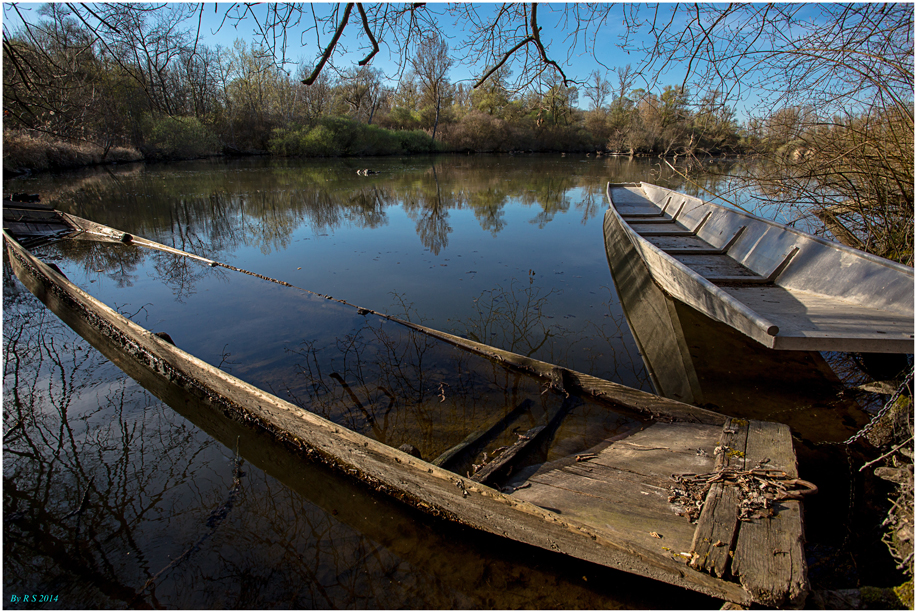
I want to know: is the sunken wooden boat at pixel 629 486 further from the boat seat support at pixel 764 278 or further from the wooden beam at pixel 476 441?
the boat seat support at pixel 764 278

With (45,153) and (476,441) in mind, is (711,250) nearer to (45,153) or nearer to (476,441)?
(476,441)

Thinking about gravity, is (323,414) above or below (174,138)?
below

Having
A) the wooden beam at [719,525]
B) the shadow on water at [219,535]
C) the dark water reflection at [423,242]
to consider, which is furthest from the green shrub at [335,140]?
the wooden beam at [719,525]

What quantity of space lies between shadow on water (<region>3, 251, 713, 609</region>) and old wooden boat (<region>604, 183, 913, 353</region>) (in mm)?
1948

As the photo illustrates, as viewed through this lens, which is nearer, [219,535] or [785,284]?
[219,535]

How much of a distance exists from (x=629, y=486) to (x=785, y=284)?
143 inches

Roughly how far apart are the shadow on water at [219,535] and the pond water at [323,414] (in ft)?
0.03

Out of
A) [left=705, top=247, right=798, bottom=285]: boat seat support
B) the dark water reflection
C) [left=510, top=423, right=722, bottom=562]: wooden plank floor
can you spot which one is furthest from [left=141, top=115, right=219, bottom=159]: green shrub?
[left=510, top=423, right=722, bottom=562]: wooden plank floor

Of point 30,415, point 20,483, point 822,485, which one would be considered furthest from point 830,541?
point 30,415

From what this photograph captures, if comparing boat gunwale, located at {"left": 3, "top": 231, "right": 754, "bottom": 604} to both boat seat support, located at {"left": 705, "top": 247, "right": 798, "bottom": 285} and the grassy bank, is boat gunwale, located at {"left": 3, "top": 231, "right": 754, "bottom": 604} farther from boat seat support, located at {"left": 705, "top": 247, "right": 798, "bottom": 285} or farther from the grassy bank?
the grassy bank

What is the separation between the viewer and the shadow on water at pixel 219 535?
2018 millimetres

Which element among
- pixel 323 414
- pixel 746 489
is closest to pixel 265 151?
pixel 323 414

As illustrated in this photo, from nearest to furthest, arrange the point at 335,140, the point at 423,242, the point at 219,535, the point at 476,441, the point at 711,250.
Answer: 1. the point at 219,535
2. the point at 476,441
3. the point at 711,250
4. the point at 423,242
5. the point at 335,140

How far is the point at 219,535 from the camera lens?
2.34 m
